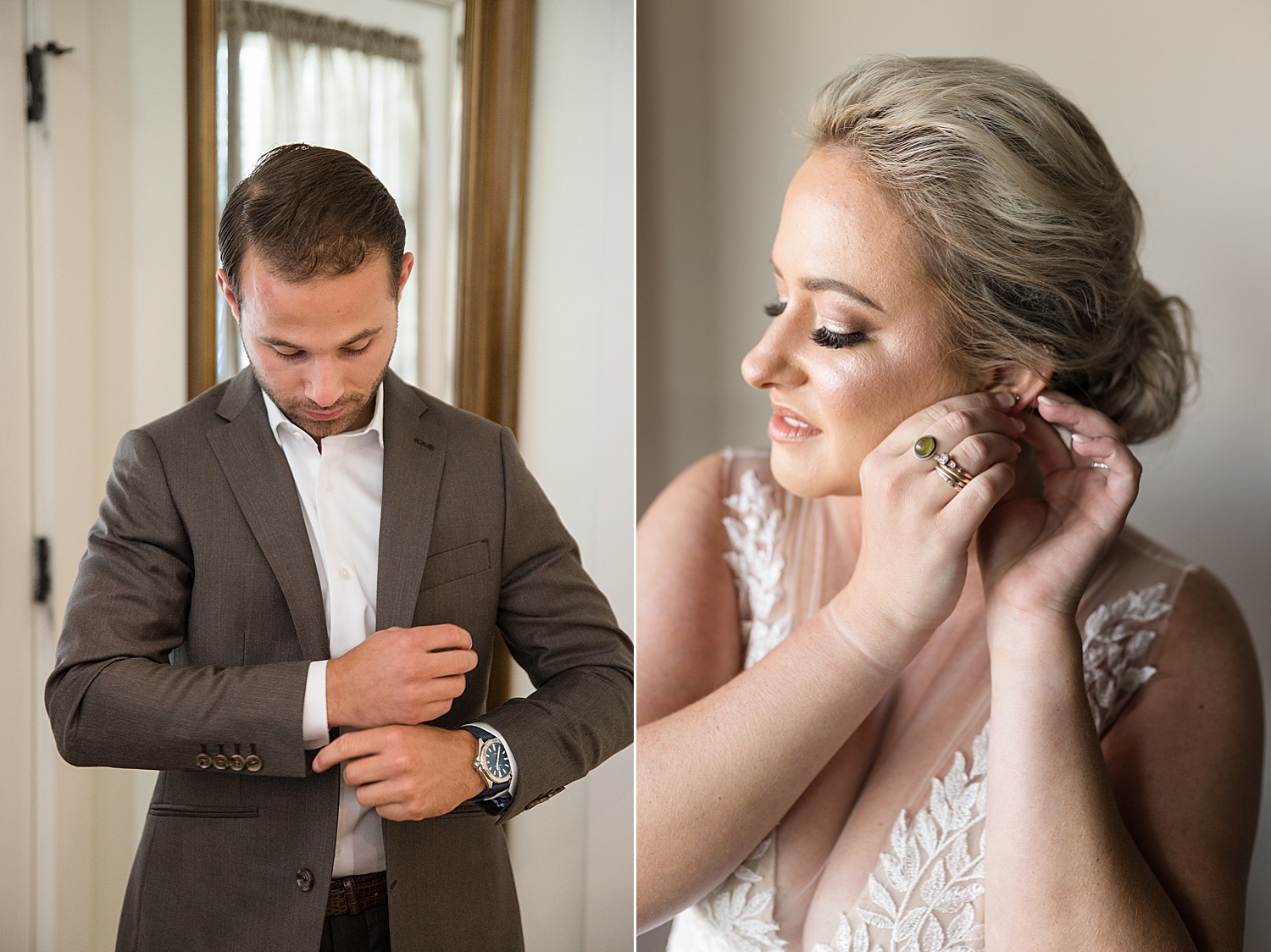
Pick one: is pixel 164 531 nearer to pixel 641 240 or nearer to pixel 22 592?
pixel 22 592

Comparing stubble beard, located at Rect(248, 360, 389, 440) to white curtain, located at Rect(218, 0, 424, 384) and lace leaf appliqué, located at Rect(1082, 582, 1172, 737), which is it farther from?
lace leaf appliqué, located at Rect(1082, 582, 1172, 737)

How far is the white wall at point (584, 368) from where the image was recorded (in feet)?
4.45

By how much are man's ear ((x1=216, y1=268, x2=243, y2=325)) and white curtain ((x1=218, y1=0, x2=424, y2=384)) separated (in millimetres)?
24

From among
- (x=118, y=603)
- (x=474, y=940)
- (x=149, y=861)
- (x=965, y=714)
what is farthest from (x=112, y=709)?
(x=965, y=714)

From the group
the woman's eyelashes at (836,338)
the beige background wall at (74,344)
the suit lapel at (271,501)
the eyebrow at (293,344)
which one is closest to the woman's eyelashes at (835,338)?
the woman's eyelashes at (836,338)

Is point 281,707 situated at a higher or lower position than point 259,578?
lower

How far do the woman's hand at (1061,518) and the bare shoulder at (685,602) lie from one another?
38 cm

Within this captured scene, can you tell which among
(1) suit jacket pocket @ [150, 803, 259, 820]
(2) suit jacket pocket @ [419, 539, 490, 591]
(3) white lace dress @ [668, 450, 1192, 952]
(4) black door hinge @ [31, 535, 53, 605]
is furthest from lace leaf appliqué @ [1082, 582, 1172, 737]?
(4) black door hinge @ [31, 535, 53, 605]

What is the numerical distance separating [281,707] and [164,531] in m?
0.26

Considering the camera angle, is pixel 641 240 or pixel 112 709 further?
pixel 641 240

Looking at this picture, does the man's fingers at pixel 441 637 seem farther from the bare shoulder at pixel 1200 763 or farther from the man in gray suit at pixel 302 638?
the bare shoulder at pixel 1200 763

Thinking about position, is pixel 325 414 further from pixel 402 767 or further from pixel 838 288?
pixel 838 288

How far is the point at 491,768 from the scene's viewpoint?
3.91 ft

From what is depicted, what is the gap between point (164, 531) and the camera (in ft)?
3.78
